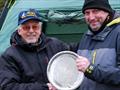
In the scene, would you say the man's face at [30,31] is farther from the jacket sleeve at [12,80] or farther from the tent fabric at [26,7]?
the tent fabric at [26,7]

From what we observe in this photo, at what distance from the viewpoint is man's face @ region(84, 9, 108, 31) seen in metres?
3.07

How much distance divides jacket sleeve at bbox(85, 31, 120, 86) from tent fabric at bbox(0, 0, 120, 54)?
5.96 ft

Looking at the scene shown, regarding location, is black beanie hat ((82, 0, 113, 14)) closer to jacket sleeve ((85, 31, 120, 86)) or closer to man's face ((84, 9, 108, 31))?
man's face ((84, 9, 108, 31))

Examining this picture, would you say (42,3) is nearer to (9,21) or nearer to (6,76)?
(9,21)

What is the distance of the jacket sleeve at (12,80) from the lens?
3269 millimetres

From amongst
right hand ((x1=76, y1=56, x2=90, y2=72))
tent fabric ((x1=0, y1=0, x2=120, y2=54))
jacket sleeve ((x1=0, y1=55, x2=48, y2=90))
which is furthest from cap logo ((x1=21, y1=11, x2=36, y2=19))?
tent fabric ((x1=0, y1=0, x2=120, y2=54))

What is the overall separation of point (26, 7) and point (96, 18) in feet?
5.98

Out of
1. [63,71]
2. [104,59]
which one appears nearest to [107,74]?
[104,59]

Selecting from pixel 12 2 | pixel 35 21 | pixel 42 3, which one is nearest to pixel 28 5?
pixel 42 3

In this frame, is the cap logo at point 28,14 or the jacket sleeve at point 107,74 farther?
the cap logo at point 28,14

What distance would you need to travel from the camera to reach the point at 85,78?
3.15 m

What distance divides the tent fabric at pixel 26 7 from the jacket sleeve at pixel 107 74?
1817mm

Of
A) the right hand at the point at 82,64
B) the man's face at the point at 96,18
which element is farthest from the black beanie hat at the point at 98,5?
the right hand at the point at 82,64

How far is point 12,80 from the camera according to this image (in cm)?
328
